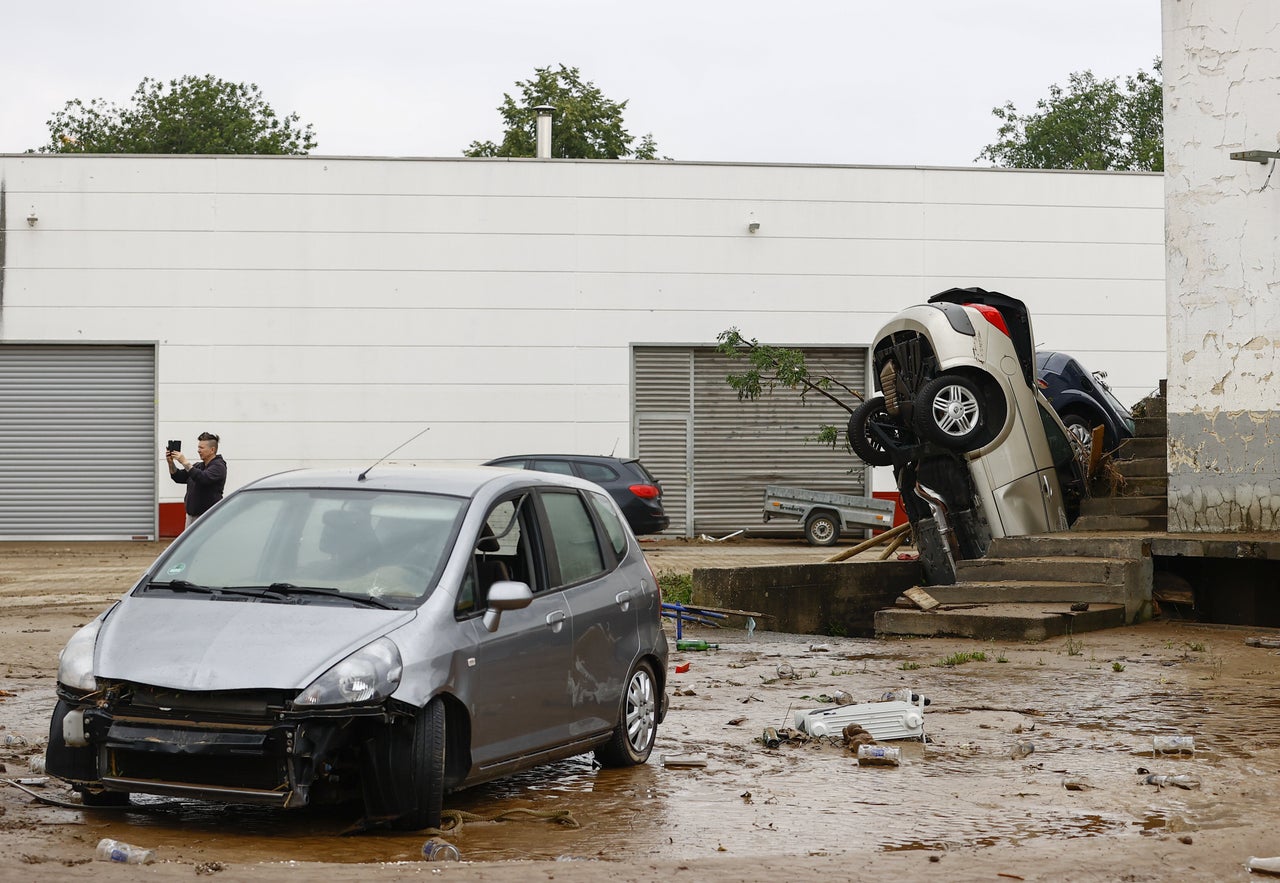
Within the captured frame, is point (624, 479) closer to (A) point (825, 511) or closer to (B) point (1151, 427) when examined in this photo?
(A) point (825, 511)

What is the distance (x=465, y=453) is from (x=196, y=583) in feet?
80.4

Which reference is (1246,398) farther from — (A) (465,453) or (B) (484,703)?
(A) (465,453)

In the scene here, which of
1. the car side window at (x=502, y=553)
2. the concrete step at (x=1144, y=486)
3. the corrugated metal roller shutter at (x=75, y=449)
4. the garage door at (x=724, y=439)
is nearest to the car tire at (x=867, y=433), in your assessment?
the concrete step at (x=1144, y=486)

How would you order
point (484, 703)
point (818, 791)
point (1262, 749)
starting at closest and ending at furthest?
point (484, 703) → point (818, 791) → point (1262, 749)

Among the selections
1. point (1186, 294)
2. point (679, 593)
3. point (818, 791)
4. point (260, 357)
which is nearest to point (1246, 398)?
point (1186, 294)

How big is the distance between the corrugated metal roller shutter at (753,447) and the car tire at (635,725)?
2405cm

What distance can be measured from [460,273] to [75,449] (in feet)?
27.5

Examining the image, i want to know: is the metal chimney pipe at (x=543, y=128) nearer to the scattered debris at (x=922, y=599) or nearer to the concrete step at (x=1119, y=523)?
the concrete step at (x=1119, y=523)

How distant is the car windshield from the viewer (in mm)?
6727

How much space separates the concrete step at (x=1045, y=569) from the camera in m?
15.2

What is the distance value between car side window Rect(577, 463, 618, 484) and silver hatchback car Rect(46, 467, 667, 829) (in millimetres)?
19566

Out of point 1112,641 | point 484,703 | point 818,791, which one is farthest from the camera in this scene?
point 1112,641

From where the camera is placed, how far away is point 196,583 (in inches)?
272

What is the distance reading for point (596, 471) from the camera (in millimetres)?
27875
